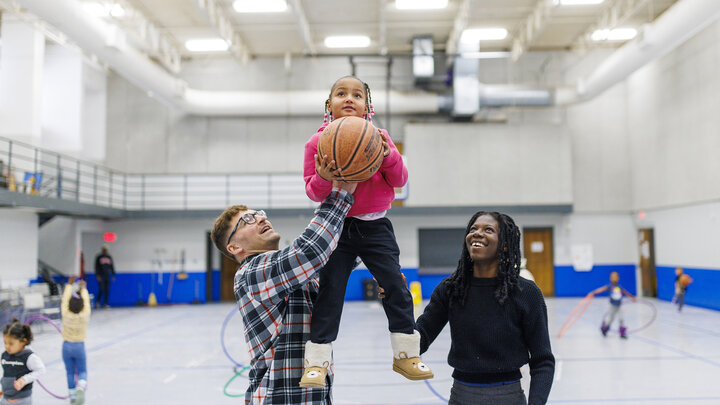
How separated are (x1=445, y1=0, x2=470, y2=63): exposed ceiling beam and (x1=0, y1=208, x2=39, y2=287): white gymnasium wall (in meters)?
14.5

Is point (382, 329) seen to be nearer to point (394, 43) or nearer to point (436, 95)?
point (436, 95)

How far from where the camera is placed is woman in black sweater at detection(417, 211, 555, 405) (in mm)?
2781

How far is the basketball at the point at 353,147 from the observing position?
2.35 metres

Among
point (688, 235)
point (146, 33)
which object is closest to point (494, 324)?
point (688, 235)

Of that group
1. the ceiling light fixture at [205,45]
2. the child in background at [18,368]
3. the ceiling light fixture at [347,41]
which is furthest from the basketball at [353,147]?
the ceiling light fixture at [205,45]

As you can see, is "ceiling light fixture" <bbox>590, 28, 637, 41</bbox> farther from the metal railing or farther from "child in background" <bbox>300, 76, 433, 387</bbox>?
"child in background" <bbox>300, 76, 433, 387</bbox>

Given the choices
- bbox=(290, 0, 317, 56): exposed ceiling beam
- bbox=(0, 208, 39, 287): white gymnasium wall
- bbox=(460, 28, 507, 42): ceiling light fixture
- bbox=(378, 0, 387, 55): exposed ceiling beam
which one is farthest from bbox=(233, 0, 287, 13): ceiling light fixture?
bbox=(0, 208, 39, 287): white gymnasium wall

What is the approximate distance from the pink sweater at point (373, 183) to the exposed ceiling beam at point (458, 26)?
50.3 ft

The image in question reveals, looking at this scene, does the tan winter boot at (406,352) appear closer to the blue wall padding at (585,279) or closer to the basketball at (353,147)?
the basketball at (353,147)

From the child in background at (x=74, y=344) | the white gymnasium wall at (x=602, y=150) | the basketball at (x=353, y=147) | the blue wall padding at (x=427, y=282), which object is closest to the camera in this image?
the basketball at (x=353, y=147)

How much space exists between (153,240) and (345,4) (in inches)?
462

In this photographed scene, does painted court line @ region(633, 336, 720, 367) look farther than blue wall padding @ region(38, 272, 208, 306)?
No

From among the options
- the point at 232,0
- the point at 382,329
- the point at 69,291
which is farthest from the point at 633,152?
the point at 69,291

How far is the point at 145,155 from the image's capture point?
22.6m
